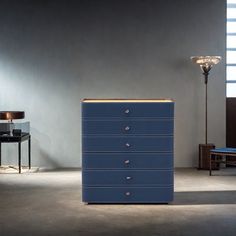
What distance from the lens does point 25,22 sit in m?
7.66


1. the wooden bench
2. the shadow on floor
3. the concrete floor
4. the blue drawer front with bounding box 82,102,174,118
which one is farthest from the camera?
the wooden bench

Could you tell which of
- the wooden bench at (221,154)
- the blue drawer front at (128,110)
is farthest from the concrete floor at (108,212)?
the blue drawer front at (128,110)

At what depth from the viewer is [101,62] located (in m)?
7.69

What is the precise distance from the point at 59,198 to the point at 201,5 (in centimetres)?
388

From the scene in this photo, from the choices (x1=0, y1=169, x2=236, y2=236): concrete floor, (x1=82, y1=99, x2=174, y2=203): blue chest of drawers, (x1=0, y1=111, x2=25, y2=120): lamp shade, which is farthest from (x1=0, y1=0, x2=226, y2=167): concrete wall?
(x1=82, y1=99, x2=174, y2=203): blue chest of drawers

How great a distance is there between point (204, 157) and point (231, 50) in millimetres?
1756

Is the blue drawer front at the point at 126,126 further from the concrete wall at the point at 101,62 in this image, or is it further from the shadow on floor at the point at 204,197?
the concrete wall at the point at 101,62

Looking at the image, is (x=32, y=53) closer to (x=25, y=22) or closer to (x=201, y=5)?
(x=25, y=22)

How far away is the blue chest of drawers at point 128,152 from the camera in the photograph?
517 centimetres

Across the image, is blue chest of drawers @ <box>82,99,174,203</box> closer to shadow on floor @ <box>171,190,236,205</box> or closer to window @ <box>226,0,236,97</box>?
shadow on floor @ <box>171,190,236,205</box>

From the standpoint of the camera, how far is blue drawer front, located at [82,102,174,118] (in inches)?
203

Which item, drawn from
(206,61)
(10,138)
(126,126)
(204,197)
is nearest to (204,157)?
(206,61)

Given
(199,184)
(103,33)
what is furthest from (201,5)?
(199,184)

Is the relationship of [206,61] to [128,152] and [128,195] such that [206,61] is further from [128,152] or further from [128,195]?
[128,195]
